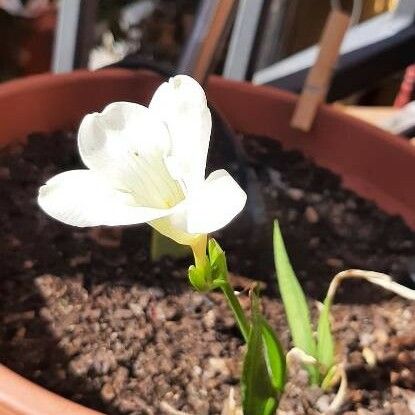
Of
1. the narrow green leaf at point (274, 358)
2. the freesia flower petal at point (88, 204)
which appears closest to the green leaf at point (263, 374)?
the narrow green leaf at point (274, 358)

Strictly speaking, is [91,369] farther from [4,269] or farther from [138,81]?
[138,81]

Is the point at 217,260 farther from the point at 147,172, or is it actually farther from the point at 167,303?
the point at 167,303

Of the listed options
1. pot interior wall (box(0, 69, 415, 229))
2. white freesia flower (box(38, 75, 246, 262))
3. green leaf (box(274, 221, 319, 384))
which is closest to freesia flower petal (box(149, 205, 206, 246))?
white freesia flower (box(38, 75, 246, 262))

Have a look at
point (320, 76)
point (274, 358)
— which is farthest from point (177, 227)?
point (320, 76)

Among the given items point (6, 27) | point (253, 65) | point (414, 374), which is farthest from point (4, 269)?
point (6, 27)

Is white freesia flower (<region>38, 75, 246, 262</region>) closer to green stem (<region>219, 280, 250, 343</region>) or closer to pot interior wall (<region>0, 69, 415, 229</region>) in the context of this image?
green stem (<region>219, 280, 250, 343</region>)
